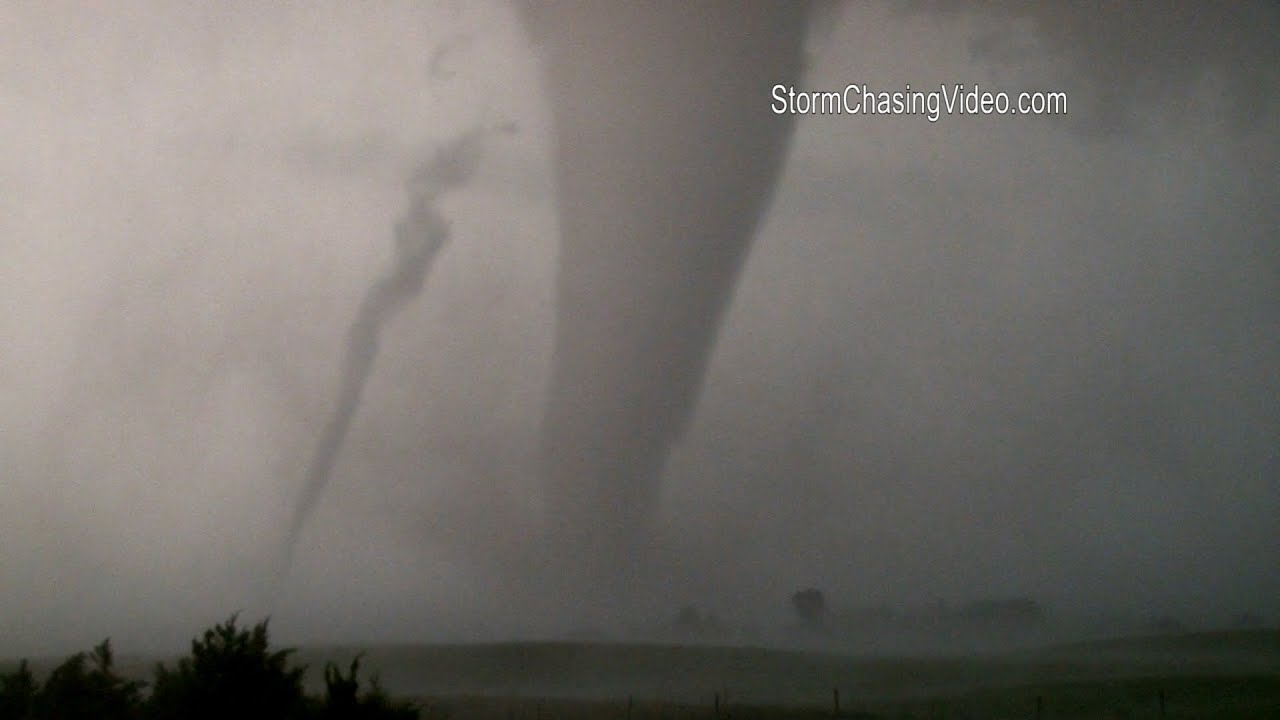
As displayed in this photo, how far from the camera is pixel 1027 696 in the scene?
55.8m

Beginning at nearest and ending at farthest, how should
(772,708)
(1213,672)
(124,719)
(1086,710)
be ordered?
(124,719) → (1086,710) → (772,708) → (1213,672)

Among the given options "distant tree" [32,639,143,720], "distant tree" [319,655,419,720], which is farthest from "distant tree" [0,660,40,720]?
"distant tree" [319,655,419,720]

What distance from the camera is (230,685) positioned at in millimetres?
20906

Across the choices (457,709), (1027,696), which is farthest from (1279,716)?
(457,709)

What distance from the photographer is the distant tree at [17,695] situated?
68.0ft

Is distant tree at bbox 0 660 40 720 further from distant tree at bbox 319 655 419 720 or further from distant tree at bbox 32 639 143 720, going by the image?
distant tree at bbox 319 655 419 720

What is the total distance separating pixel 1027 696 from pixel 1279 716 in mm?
12839

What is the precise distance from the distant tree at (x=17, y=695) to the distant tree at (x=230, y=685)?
2.46 metres

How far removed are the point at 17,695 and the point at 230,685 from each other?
464 cm

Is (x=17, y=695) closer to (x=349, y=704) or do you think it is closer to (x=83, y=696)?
(x=83, y=696)

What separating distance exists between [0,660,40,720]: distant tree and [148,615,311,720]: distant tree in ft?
8.06

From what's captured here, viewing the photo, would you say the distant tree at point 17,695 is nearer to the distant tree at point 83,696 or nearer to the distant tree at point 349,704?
the distant tree at point 83,696

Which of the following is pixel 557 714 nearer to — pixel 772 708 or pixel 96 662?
pixel 772 708

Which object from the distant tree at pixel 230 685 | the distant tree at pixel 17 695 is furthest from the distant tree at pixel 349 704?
the distant tree at pixel 17 695
